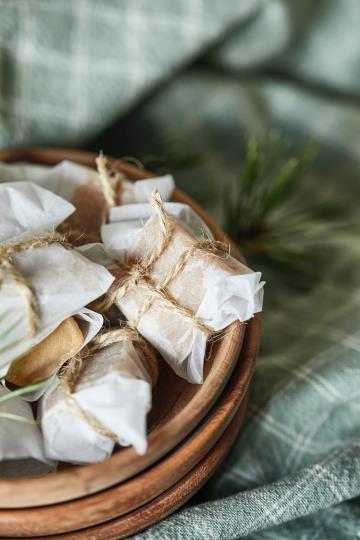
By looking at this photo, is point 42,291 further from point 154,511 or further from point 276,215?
point 276,215

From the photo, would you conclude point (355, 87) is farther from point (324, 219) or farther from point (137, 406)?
point (137, 406)

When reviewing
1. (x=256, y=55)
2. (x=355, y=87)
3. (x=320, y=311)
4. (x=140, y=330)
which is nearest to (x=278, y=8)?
(x=256, y=55)

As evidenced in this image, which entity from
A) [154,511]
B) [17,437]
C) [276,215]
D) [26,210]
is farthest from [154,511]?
[276,215]

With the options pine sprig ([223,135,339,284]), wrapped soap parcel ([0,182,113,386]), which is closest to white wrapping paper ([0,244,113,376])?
wrapped soap parcel ([0,182,113,386])

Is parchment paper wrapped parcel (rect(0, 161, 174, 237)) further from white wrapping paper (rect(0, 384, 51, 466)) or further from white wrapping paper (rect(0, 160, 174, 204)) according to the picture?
white wrapping paper (rect(0, 384, 51, 466))

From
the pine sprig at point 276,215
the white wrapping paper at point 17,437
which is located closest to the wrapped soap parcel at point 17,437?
the white wrapping paper at point 17,437

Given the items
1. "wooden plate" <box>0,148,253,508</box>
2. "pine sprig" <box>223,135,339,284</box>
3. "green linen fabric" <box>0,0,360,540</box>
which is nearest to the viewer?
"wooden plate" <box>0,148,253,508</box>
